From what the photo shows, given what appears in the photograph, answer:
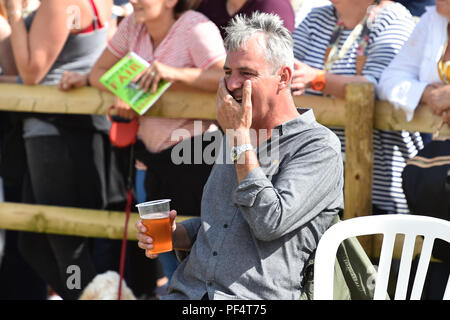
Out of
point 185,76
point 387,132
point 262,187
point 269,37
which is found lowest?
point 387,132

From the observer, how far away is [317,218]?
2164mm

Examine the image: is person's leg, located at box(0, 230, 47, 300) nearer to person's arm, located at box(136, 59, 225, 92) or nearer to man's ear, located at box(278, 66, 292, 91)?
person's arm, located at box(136, 59, 225, 92)

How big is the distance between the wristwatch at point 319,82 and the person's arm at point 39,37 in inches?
47.0

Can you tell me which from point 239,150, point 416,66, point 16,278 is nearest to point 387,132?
point 416,66

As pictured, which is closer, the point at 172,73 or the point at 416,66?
the point at 416,66

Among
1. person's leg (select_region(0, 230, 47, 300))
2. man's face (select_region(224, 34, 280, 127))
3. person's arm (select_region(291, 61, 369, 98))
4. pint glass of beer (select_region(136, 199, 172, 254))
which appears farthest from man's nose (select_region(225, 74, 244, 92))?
person's leg (select_region(0, 230, 47, 300))

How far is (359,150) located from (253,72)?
3.25ft

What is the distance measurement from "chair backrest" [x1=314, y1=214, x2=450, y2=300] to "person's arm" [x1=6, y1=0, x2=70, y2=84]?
6.26ft

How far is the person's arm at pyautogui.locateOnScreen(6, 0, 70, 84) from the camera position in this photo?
133 inches

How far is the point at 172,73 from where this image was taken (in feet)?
10.5

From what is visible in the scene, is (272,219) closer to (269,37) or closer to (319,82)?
(269,37)

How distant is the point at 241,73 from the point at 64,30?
57.8 inches
